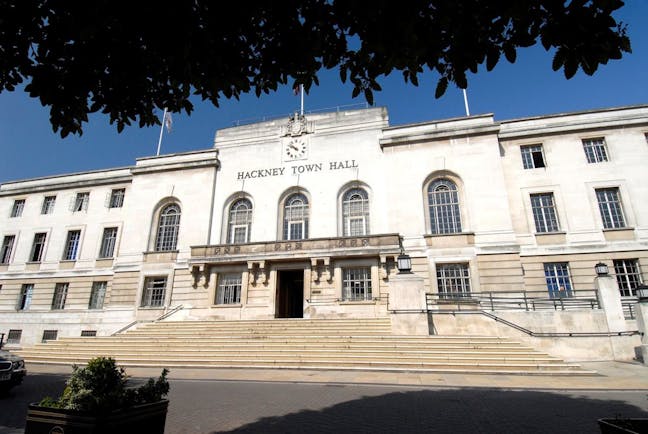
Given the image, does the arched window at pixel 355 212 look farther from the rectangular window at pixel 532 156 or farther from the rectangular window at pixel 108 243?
the rectangular window at pixel 108 243

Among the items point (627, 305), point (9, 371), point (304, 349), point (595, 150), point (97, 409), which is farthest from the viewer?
point (595, 150)

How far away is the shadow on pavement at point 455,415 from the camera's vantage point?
20.5 feet

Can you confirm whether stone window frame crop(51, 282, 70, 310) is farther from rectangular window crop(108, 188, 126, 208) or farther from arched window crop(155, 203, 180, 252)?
arched window crop(155, 203, 180, 252)

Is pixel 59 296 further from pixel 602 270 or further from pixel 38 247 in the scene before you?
pixel 602 270

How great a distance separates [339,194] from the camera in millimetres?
26000

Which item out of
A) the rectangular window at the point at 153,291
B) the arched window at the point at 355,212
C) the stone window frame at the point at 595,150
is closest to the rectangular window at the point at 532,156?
the stone window frame at the point at 595,150

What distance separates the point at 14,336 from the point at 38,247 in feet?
24.3

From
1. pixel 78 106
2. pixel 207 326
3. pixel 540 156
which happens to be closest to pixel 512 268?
pixel 540 156

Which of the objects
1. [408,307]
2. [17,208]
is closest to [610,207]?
[408,307]

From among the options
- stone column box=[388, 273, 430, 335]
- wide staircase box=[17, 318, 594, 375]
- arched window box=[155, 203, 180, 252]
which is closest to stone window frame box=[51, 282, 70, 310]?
arched window box=[155, 203, 180, 252]

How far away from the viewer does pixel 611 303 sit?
1547 centimetres

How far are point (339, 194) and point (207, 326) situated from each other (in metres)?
12.5

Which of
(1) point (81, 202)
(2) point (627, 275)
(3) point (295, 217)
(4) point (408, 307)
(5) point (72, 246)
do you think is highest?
(1) point (81, 202)

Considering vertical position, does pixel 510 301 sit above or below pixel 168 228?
below
